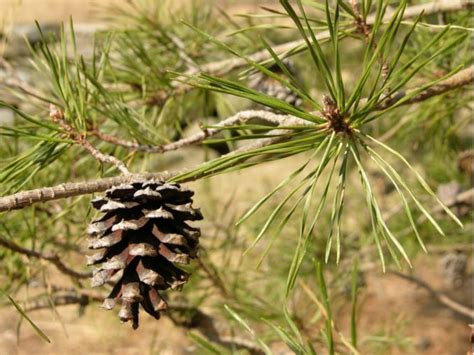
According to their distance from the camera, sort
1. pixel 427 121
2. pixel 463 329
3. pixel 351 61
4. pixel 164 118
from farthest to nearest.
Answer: pixel 463 329 → pixel 351 61 → pixel 427 121 → pixel 164 118

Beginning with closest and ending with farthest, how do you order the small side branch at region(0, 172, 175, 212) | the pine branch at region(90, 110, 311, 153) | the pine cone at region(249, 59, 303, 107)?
the small side branch at region(0, 172, 175, 212) < the pine branch at region(90, 110, 311, 153) < the pine cone at region(249, 59, 303, 107)

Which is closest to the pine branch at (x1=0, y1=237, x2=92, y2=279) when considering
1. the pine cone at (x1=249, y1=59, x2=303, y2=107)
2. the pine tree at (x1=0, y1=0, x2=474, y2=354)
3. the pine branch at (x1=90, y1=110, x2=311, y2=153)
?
the pine tree at (x1=0, y1=0, x2=474, y2=354)

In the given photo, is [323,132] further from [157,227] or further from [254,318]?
[254,318]

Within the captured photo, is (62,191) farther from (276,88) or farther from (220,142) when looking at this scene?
(276,88)

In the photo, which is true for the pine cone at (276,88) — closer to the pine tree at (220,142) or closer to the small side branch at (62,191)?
the pine tree at (220,142)

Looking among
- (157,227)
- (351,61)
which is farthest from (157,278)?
(351,61)

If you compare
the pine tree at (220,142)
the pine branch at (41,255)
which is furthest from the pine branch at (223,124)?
the pine branch at (41,255)

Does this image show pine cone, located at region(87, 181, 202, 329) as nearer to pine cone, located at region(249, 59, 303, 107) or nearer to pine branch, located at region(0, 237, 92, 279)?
pine branch, located at region(0, 237, 92, 279)

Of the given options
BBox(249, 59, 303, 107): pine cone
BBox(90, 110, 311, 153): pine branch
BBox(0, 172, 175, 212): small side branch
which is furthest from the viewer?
BBox(249, 59, 303, 107): pine cone

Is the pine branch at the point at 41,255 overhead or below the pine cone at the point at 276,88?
below
